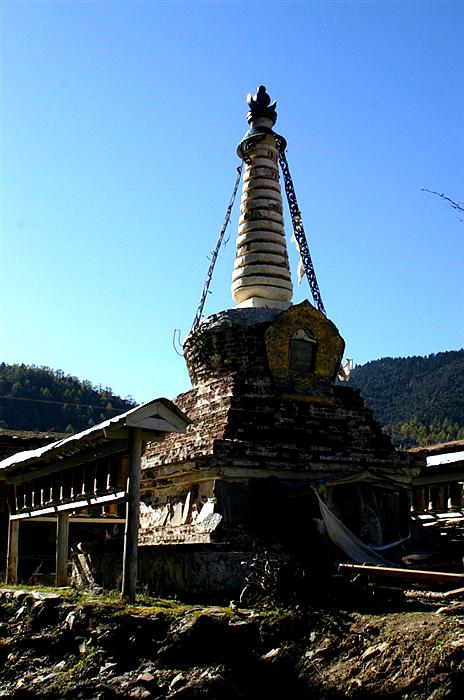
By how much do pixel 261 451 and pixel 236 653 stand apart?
5991 mm

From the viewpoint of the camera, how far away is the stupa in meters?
14.8

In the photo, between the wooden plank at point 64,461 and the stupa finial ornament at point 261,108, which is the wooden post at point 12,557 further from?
the stupa finial ornament at point 261,108

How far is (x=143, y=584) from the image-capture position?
14195 mm

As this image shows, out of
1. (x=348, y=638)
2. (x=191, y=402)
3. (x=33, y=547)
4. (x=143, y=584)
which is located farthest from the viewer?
(x=33, y=547)

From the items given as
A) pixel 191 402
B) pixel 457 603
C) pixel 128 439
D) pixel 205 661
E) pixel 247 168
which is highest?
pixel 247 168

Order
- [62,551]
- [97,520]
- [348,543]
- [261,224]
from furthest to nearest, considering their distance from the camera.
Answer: [97,520] < [261,224] < [62,551] < [348,543]

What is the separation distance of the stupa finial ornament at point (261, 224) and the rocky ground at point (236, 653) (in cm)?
1005

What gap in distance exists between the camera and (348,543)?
571 inches

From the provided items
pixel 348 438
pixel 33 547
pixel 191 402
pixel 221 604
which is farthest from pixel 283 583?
pixel 33 547

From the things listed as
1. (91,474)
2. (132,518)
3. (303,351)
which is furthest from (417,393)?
(132,518)

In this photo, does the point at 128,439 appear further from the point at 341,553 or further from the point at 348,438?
the point at 348,438

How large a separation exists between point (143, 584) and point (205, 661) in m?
4.43

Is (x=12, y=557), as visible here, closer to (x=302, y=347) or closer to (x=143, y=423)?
(x=143, y=423)

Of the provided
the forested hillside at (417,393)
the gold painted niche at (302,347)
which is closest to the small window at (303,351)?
the gold painted niche at (302,347)
